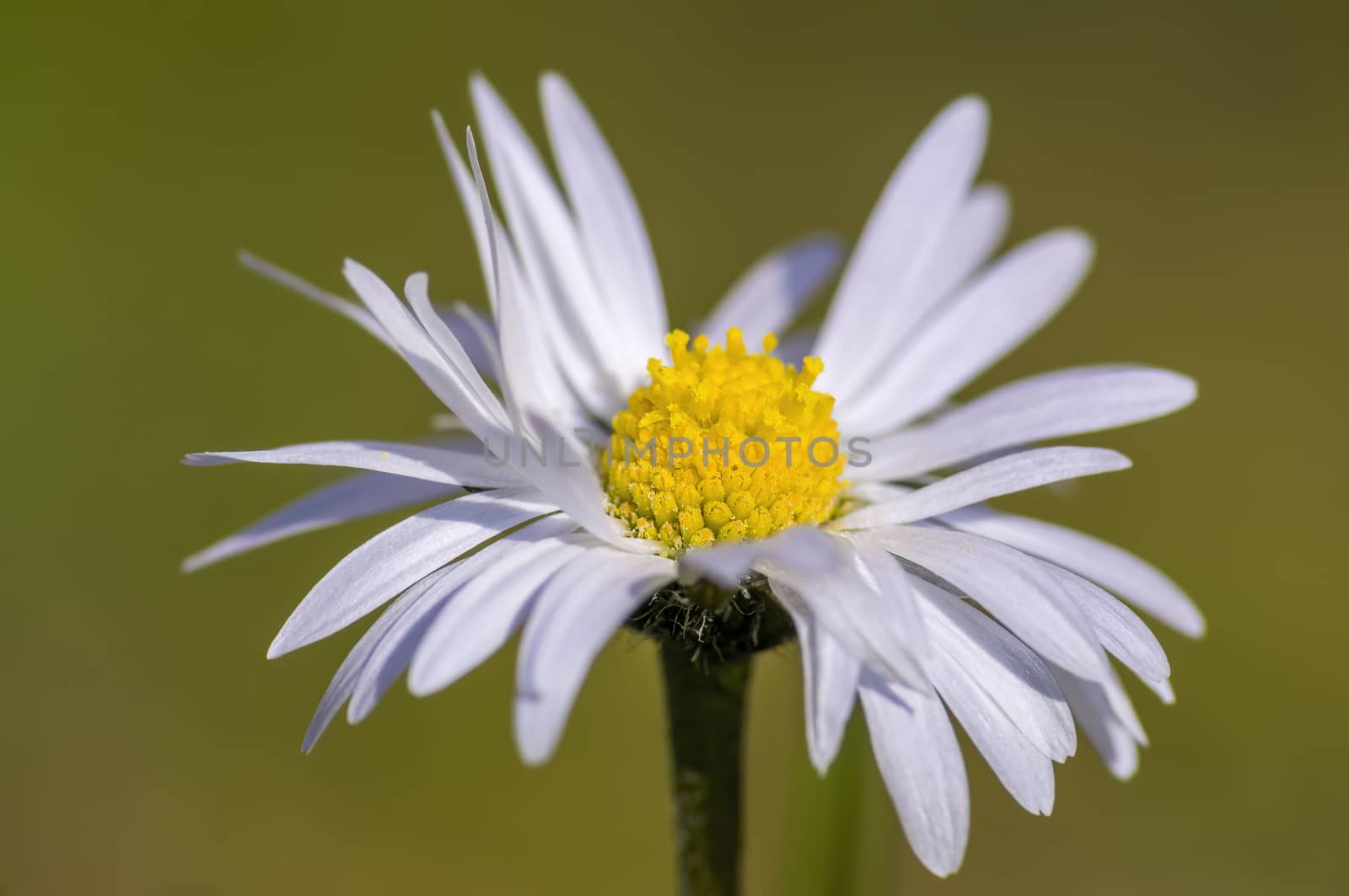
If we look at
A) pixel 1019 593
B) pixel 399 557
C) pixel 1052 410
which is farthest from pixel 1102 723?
pixel 399 557

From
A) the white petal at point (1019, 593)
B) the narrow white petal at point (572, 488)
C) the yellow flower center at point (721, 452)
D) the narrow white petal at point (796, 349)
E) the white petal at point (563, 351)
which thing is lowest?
the white petal at point (1019, 593)

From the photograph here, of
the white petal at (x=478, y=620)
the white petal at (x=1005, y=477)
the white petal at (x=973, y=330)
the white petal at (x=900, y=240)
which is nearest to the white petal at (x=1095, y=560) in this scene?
the white petal at (x=1005, y=477)

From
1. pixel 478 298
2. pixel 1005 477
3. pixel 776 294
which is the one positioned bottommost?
pixel 1005 477

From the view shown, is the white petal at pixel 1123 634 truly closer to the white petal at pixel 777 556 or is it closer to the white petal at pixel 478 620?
the white petal at pixel 777 556

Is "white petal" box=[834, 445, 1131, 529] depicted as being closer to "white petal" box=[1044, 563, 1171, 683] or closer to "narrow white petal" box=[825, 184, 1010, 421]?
"white petal" box=[1044, 563, 1171, 683]

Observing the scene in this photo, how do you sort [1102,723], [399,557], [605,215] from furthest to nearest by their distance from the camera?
[605,215] < [1102,723] < [399,557]

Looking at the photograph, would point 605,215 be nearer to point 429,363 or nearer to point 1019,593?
point 429,363
